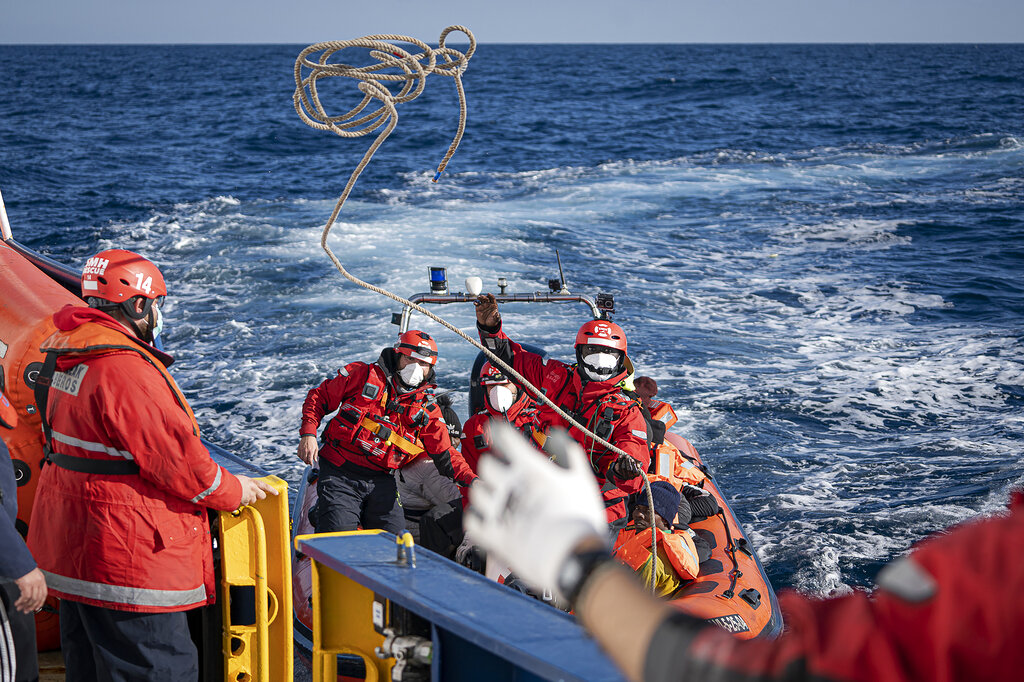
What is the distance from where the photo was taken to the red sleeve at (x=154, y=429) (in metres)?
2.21

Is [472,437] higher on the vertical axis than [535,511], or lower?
lower

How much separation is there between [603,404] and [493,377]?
80 centimetres

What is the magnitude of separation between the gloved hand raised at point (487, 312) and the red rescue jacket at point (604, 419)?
0.48 meters

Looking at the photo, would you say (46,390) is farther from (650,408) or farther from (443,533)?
(650,408)

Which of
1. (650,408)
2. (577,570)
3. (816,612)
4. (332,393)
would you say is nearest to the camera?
(816,612)

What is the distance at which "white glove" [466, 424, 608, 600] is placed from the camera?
1.03 m

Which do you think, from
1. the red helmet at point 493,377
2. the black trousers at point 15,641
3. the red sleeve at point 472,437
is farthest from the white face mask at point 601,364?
the black trousers at point 15,641

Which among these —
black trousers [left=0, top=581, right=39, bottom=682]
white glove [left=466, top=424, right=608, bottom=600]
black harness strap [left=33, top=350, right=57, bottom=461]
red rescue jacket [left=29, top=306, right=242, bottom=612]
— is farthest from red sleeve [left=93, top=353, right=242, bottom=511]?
white glove [left=466, top=424, right=608, bottom=600]

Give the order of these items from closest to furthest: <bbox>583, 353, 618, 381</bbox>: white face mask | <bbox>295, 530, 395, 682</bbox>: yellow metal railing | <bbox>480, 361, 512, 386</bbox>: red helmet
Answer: <bbox>295, 530, 395, 682</bbox>: yellow metal railing
<bbox>583, 353, 618, 381</bbox>: white face mask
<bbox>480, 361, 512, 386</bbox>: red helmet

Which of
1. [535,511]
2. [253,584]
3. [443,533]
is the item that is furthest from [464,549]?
[535,511]

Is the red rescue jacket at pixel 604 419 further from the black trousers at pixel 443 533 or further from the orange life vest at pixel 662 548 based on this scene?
the black trousers at pixel 443 533

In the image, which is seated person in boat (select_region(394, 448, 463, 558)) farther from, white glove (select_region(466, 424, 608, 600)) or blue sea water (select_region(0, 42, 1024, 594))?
white glove (select_region(466, 424, 608, 600))

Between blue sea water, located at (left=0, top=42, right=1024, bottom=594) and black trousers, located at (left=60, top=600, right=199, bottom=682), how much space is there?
409cm

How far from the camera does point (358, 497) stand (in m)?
4.44
